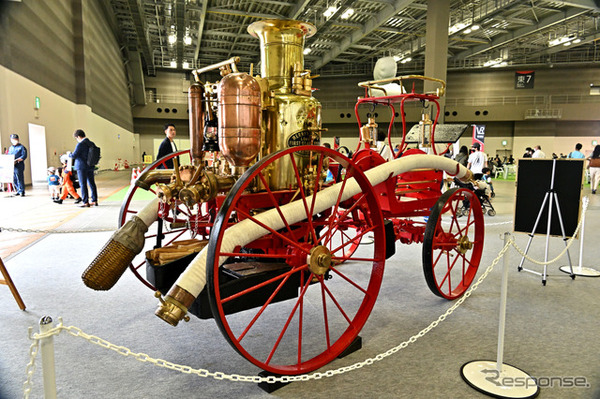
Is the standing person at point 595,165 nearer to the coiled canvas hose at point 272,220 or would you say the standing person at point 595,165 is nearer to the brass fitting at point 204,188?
the coiled canvas hose at point 272,220

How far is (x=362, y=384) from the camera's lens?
2078mm

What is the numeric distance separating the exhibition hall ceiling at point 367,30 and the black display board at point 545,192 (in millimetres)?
11587

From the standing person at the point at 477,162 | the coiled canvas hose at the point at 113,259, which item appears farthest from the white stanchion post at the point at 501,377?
the standing person at the point at 477,162

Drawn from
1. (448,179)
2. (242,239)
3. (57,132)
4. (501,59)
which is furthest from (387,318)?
(501,59)

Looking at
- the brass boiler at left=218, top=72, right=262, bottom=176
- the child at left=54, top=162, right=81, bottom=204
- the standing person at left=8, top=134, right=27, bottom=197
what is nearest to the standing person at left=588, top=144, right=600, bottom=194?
the brass boiler at left=218, top=72, right=262, bottom=176

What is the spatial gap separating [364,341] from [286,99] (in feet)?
5.29

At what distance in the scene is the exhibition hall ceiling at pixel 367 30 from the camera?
1556cm

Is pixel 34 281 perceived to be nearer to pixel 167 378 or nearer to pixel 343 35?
pixel 167 378

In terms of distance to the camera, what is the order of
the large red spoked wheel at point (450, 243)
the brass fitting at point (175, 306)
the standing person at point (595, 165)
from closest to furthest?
the brass fitting at point (175, 306) → the large red spoked wheel at point (450, 243) → the standing person at point (595, 165)

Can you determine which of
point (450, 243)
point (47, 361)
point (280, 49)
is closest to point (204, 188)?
point (280, 49)

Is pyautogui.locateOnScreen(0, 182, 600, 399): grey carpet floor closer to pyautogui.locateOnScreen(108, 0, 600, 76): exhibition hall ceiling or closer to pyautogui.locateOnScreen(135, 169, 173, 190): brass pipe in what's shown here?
pyautogui.locateOnScreen(135, 169, 173, 190): brass pipe

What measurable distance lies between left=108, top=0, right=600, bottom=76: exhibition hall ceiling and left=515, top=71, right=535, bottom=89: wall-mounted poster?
0.64 m

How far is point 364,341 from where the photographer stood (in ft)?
8.41

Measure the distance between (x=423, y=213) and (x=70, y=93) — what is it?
15.7 m
